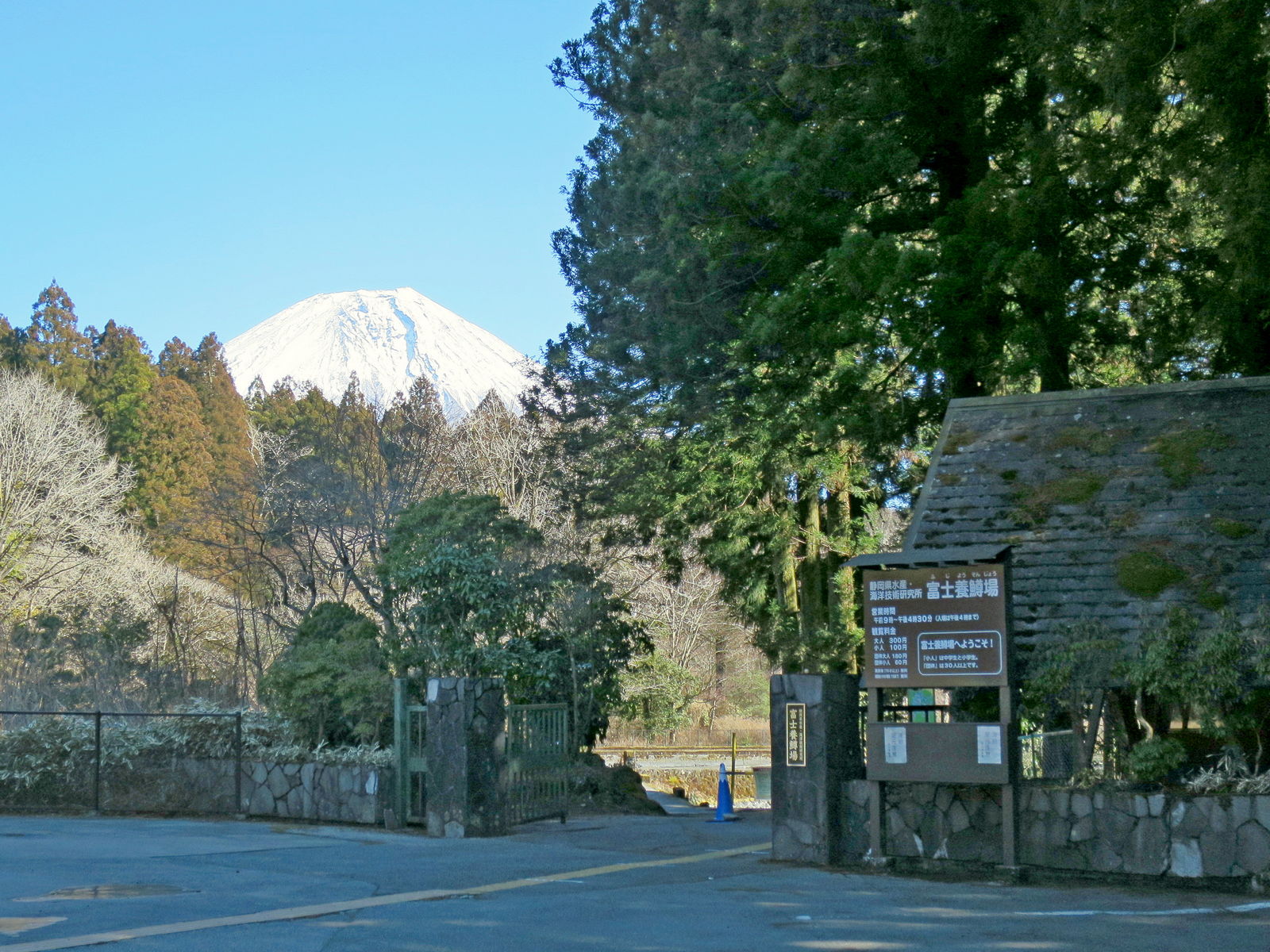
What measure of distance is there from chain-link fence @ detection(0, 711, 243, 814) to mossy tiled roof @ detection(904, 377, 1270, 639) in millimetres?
10501

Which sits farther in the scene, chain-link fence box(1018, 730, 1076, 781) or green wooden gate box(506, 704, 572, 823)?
green wooden gate box(506, 704, 572, 823)

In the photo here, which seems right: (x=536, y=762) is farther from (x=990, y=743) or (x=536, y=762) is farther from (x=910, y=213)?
(x=910, y=213)

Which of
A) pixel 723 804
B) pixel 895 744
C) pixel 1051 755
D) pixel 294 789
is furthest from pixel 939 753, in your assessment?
pixel 294 789

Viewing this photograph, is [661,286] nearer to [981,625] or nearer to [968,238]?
[968,238]

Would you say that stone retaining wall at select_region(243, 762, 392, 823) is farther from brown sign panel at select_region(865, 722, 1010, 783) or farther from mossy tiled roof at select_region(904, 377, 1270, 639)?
mossy tiled roof at select_region(904, 377, 1270, 639)

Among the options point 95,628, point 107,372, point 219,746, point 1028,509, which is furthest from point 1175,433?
point 107,372

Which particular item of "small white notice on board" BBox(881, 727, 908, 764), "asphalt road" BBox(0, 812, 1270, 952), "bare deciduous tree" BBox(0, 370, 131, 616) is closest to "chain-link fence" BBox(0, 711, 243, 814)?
"asphalt road" BBox(0, 812, 1270, 952)

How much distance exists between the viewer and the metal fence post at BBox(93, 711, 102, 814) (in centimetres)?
1870

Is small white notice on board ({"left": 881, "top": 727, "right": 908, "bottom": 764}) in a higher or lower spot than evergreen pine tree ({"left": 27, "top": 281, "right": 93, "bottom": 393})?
lower

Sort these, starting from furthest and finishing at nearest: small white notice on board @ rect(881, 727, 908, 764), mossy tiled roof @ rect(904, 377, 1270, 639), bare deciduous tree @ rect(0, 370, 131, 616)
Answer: bare deciduous tree @ rect(0, 370, 131, 616), mossy tiled roof @ rect(904, 377, 1270, 639), small white notice on board @ rect(881, 727, 908, 764)

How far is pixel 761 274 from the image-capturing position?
22172 mm

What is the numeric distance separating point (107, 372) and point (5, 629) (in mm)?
29903

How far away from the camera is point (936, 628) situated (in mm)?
13008

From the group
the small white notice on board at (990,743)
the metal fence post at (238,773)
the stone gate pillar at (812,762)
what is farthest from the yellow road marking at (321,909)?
the metal fence post at (238,773)
